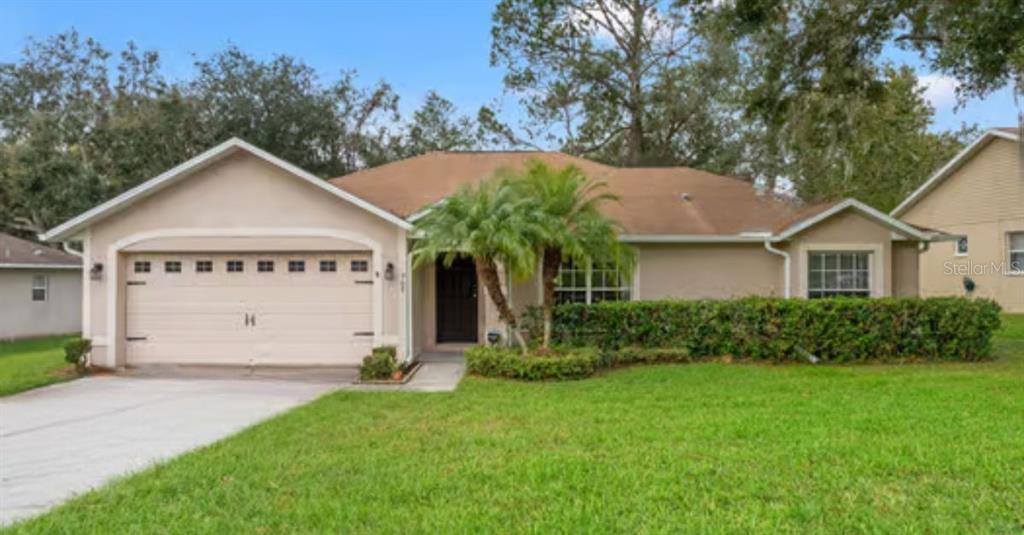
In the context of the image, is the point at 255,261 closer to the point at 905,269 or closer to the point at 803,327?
the point at 803,327

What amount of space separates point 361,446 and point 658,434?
2.94 m

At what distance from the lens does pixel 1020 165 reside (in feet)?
63.5

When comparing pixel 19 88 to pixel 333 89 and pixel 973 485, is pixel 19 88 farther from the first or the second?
pixel 973 485

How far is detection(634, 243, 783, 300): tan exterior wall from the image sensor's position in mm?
14203

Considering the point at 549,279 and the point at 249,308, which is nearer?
the point at 549,279

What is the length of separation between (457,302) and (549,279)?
4.45 m

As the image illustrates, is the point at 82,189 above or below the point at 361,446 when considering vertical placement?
above

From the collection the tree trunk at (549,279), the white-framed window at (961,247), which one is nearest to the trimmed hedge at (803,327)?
the tree trunk at (549,279)

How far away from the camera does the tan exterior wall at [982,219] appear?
66.2 feet

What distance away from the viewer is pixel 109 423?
8000mm

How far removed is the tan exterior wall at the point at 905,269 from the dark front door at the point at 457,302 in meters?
9.27

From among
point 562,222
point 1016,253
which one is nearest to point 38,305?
point 562,222

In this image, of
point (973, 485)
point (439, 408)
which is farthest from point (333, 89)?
point (973, 485)

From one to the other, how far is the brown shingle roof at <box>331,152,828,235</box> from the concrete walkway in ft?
14.5
